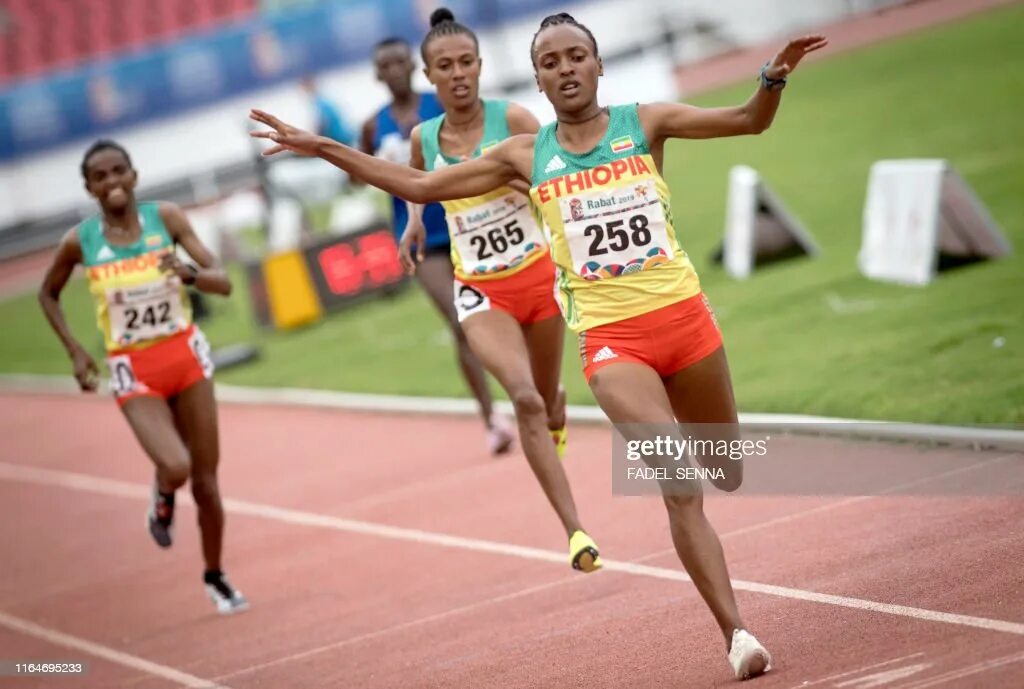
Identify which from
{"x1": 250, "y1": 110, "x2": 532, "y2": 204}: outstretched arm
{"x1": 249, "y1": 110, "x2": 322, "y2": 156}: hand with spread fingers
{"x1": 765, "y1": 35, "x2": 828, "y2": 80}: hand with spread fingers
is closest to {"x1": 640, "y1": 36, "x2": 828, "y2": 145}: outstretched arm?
{"x1": 765, "y1": 35, "x2": 828, "y2": 80}: hand with spread fingers

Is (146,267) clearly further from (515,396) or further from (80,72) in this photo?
(80,72)

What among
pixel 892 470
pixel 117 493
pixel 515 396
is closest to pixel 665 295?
pixel 515 396

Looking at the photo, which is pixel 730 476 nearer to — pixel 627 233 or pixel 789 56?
pixel 627 233

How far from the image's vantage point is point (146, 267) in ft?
32.2

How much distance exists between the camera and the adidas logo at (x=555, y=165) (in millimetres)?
6738

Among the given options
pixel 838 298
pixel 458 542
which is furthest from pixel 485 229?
pixel 838 298

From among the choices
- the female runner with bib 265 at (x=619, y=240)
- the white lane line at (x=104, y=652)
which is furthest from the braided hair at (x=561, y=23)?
the white lane line at (x=104, y=652)

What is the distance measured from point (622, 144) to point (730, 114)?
0.51 m

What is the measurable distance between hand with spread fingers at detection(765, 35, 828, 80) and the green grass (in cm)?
422

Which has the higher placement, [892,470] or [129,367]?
[129,367]

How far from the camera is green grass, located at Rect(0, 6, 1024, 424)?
1174cm

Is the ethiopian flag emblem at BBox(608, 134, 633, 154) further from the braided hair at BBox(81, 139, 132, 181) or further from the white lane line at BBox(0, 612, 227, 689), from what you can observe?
the braided hair at BBox(81, 139, 132, 181)

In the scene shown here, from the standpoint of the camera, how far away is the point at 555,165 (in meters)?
6.75

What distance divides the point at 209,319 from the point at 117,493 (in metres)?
11.2
